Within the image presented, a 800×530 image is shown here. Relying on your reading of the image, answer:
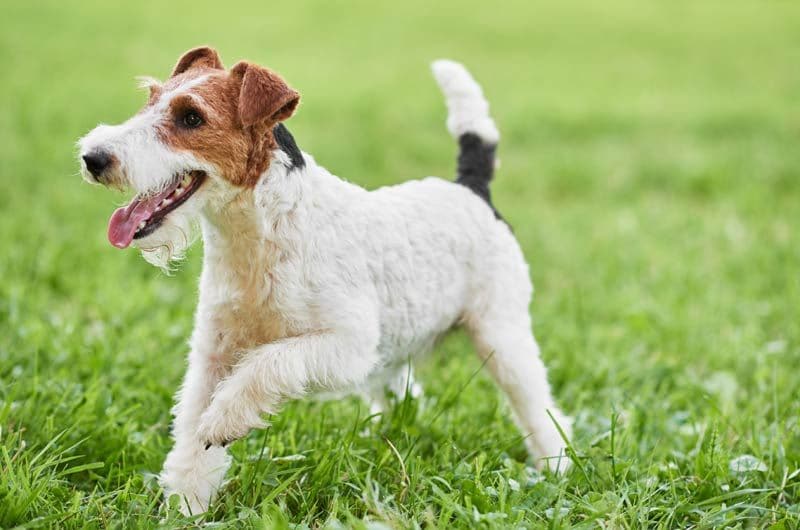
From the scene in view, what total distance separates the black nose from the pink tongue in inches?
6.4

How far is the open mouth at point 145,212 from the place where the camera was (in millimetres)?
2889

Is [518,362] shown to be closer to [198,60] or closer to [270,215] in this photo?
[270,215]

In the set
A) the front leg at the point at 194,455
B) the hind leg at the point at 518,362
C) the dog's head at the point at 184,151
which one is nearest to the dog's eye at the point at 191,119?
the dog's head at the point at 184,151

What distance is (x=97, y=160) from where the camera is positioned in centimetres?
278

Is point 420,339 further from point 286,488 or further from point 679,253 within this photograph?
point 679,253

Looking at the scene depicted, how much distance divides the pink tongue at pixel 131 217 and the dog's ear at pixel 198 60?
589mm

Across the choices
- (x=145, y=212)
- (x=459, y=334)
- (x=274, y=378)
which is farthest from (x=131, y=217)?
(x=459, y=334)

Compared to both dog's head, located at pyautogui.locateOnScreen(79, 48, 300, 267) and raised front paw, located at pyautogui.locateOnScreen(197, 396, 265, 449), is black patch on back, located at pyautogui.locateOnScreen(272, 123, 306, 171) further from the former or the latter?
raised front paw, located at pyautogui.locateOnScreen(197, 396, 265, 449)

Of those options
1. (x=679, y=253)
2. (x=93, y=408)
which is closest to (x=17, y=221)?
(x=93, y=408)

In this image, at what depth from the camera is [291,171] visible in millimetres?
3135

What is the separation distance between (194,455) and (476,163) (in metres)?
1.89

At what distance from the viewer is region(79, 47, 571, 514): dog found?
115 inches

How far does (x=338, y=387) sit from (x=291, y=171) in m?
0.77

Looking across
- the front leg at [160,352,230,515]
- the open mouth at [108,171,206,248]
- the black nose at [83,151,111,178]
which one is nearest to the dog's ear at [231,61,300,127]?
the open mouth at [108,171,206,248]
